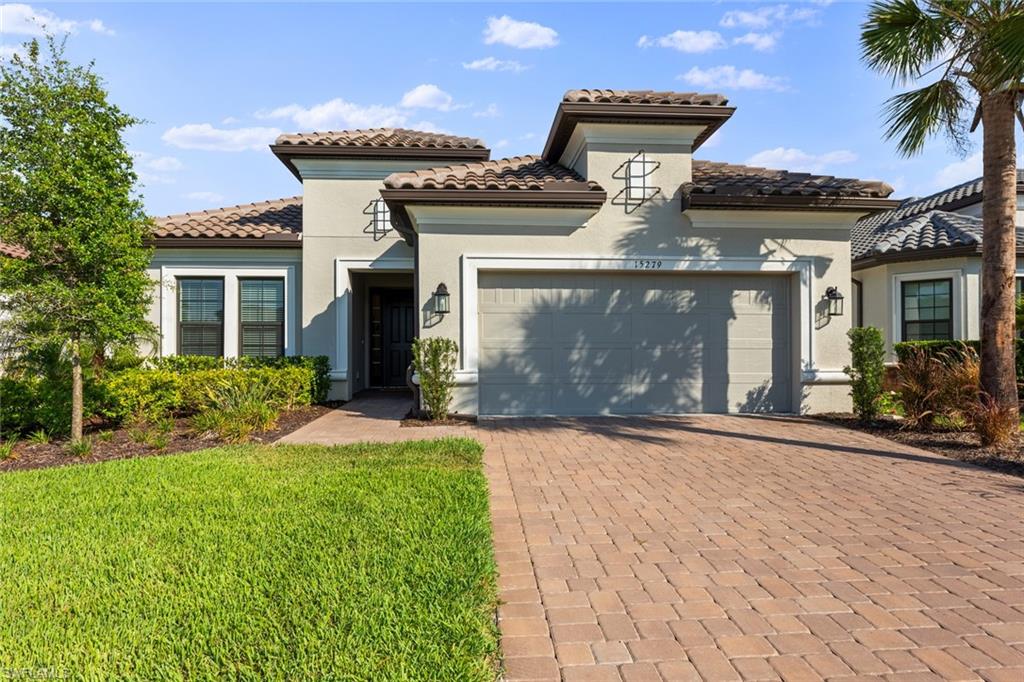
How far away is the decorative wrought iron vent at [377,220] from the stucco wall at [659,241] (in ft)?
11.3

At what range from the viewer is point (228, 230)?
38.9 feet

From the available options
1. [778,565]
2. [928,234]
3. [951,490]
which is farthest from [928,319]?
[778,565]

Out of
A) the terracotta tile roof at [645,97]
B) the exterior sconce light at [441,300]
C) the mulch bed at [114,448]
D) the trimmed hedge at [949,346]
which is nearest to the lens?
the mulch bed at [114,448]

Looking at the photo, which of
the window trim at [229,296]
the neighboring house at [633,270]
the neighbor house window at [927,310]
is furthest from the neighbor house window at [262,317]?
the neighbor house window at [927,310]

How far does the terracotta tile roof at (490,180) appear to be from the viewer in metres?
8.85

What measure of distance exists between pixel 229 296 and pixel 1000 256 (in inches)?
550

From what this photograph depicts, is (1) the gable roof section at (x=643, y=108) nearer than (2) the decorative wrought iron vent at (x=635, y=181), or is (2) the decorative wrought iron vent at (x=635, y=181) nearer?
(1) the gable roof section at (x=643, y=108)

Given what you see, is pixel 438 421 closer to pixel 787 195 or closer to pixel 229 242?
pixel 229 242

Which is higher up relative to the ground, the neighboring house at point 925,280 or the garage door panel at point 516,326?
the neighboring house at point 925,280

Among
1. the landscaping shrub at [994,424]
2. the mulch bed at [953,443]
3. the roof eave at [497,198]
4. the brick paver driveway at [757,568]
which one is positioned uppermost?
the roof eave at [497,198]

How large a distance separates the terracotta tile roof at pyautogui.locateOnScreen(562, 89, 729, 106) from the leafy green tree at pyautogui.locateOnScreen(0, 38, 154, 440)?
22.5ft

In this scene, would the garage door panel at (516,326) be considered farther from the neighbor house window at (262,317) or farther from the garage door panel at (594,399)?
the neighbor house window at (262,317)

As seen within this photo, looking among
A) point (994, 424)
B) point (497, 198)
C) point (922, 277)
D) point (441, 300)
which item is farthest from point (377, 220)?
point (922, 277)

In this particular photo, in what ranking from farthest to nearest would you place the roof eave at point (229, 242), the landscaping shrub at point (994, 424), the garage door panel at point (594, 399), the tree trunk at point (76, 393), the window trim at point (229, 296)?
the window trim at point (229, 296), the roof eave at point (229, 242), the garage door panel at point (594, 399), the tree trunk at point (76, 393), the landscaping shrub at point (994, 424)
